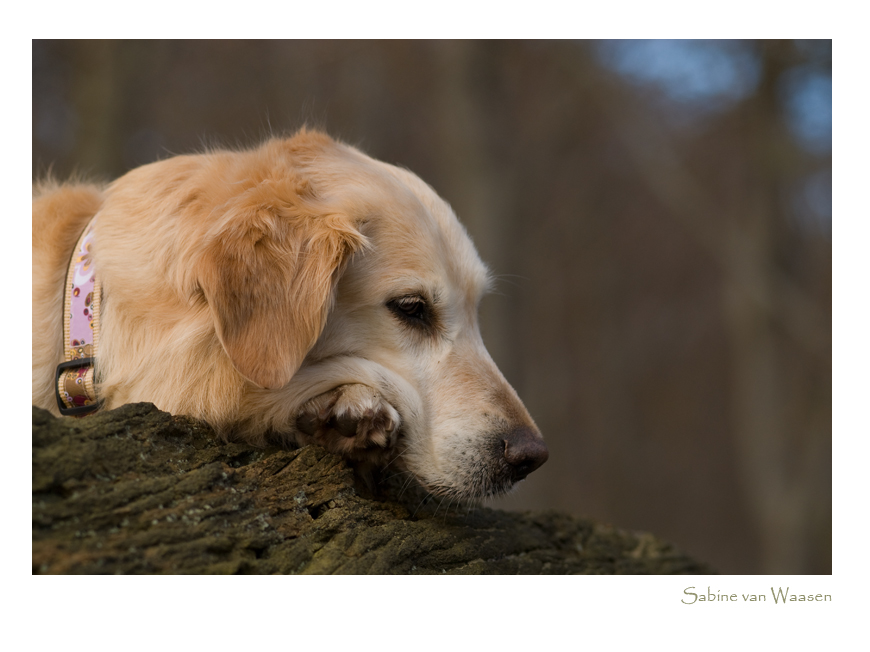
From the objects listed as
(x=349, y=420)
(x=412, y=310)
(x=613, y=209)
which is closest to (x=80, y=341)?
(x=349, y=420)

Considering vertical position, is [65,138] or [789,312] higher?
[65,138]

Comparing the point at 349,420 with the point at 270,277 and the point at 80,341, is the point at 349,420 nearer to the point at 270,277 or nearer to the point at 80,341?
the point at 270,277

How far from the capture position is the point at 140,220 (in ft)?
8.42

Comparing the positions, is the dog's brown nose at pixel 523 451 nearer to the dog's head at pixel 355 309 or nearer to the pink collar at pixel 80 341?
the dog's head at pixel 355 309

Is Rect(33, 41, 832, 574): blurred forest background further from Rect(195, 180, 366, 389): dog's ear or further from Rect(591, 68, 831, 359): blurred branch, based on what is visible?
Rect(195, 180, 366, 389): dog's ear

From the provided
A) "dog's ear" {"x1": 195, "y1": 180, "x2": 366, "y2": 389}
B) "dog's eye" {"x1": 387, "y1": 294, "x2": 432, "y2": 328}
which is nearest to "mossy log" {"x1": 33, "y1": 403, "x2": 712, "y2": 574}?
"dog's ear" {"x1": 195, "y1": 180, "x2": 366, "y2": 389}

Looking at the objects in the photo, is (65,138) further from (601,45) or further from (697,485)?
(697,485)

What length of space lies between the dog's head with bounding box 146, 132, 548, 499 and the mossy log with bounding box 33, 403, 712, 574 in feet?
0.63

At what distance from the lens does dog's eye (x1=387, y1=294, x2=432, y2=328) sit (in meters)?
2.60

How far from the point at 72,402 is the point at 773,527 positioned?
8661mm
